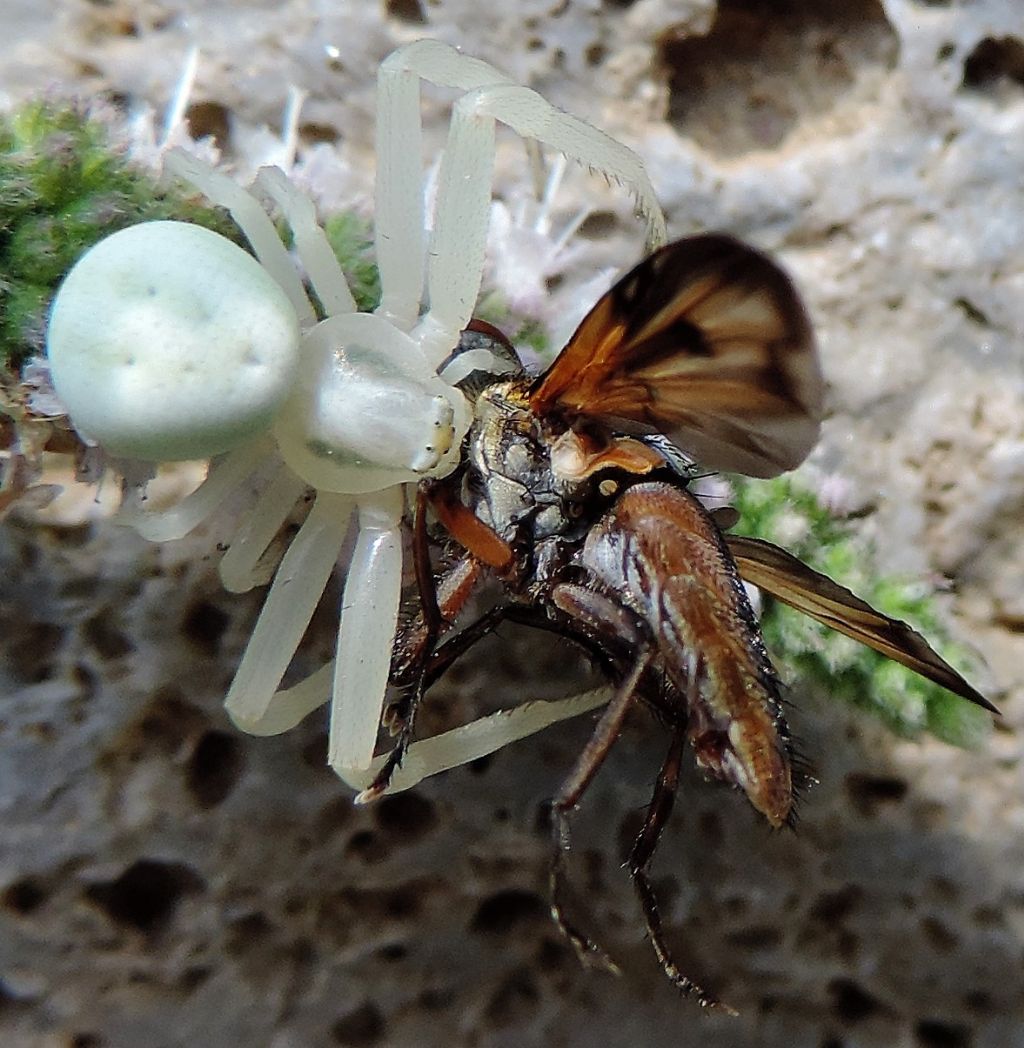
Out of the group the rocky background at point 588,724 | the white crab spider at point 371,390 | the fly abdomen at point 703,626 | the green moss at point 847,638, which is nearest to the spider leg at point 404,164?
the white crab spider at point 371,390

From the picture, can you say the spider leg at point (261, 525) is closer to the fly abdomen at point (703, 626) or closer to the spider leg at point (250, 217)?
the spider leg at point (250, 217)

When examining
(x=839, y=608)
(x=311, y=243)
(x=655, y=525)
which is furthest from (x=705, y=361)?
(x=311, y=243)

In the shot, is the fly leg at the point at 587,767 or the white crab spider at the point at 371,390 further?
the white crab spider at the point at 371,390

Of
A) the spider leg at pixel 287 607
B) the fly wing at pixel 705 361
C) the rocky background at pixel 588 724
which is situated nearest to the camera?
the fly wing at pixel 705 361

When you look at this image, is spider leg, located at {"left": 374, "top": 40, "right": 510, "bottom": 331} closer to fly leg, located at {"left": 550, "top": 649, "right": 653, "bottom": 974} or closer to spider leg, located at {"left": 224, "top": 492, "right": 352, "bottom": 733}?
spider leg, located at {"left": 224, "top": 492, "right": 352, "bottom": 733}

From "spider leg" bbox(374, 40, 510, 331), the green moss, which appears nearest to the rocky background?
the green moss

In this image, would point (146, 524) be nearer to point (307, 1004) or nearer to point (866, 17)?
point (307, 1004)

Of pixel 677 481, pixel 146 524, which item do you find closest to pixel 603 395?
pixel 677 481
